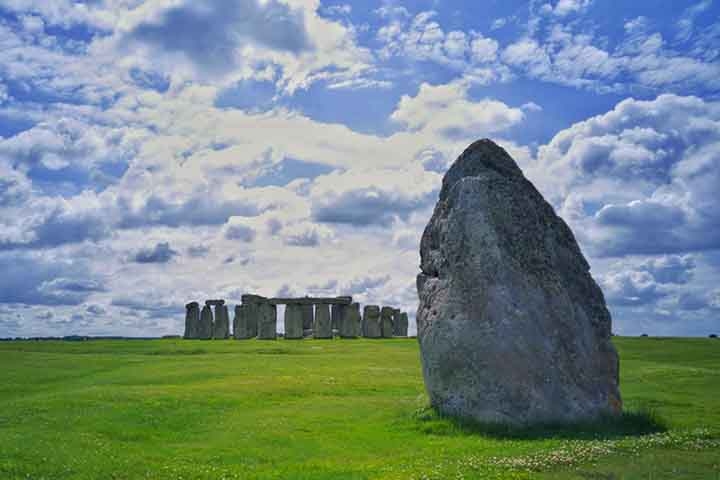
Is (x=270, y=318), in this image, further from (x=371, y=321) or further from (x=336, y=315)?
(x=371, y=321)

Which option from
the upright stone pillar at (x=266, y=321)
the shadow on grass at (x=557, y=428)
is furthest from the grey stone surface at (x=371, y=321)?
the shadow on grass at (x=557, y=428)

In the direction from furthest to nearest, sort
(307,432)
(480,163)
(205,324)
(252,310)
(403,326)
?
(403,326) < (205,324) < (252,310) < (480,163) < (307,432)

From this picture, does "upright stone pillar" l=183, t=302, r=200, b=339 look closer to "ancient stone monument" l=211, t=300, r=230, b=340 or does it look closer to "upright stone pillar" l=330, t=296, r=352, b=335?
"ancient stone monument" l=211, t=300, r=230, b=340

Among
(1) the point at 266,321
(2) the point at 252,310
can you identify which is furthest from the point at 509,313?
(2) the point at 252,310

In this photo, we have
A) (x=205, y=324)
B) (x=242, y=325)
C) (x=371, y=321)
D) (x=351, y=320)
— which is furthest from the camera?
(x=371, y=321)

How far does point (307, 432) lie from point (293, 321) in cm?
5715

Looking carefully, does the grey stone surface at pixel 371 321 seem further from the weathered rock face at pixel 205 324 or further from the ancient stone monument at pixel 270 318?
the weathered rock face at pixel 205 324

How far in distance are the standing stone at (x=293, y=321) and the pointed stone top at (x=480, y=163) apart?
55055 millimetres

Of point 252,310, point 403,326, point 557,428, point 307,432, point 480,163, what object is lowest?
point 307,432

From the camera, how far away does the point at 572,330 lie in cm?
2145

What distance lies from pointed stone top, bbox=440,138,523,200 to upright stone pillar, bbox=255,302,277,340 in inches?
2151

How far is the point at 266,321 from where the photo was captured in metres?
76.9

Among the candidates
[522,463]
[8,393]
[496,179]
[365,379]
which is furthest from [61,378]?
[522,463]

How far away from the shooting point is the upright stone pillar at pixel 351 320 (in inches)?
3078
